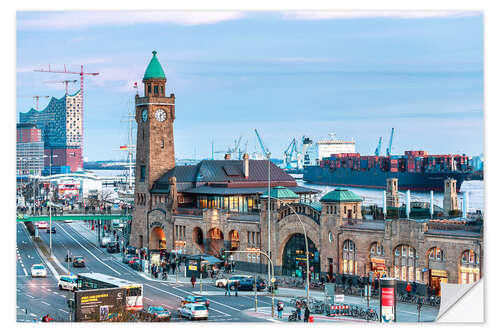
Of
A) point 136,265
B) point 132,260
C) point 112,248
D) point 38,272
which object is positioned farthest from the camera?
point 112,248

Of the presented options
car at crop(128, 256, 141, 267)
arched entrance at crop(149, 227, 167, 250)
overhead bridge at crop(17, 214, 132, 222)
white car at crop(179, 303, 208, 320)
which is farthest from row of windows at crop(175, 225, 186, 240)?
white car at crop(179, 303, 208, 320)

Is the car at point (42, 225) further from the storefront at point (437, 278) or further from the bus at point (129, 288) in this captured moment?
the storefront at point (437, 278)

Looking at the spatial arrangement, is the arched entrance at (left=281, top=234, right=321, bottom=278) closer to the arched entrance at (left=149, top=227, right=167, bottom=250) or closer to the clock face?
the arched entrance at (left=149, top=227, right=167, bottom=250)

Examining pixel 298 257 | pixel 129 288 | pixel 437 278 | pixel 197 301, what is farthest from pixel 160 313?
pixel 298 257

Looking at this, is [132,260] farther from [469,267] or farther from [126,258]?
[469,267]

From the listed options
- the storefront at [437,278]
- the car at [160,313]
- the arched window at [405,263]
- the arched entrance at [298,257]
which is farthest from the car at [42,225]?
the storefront at [437,278]
